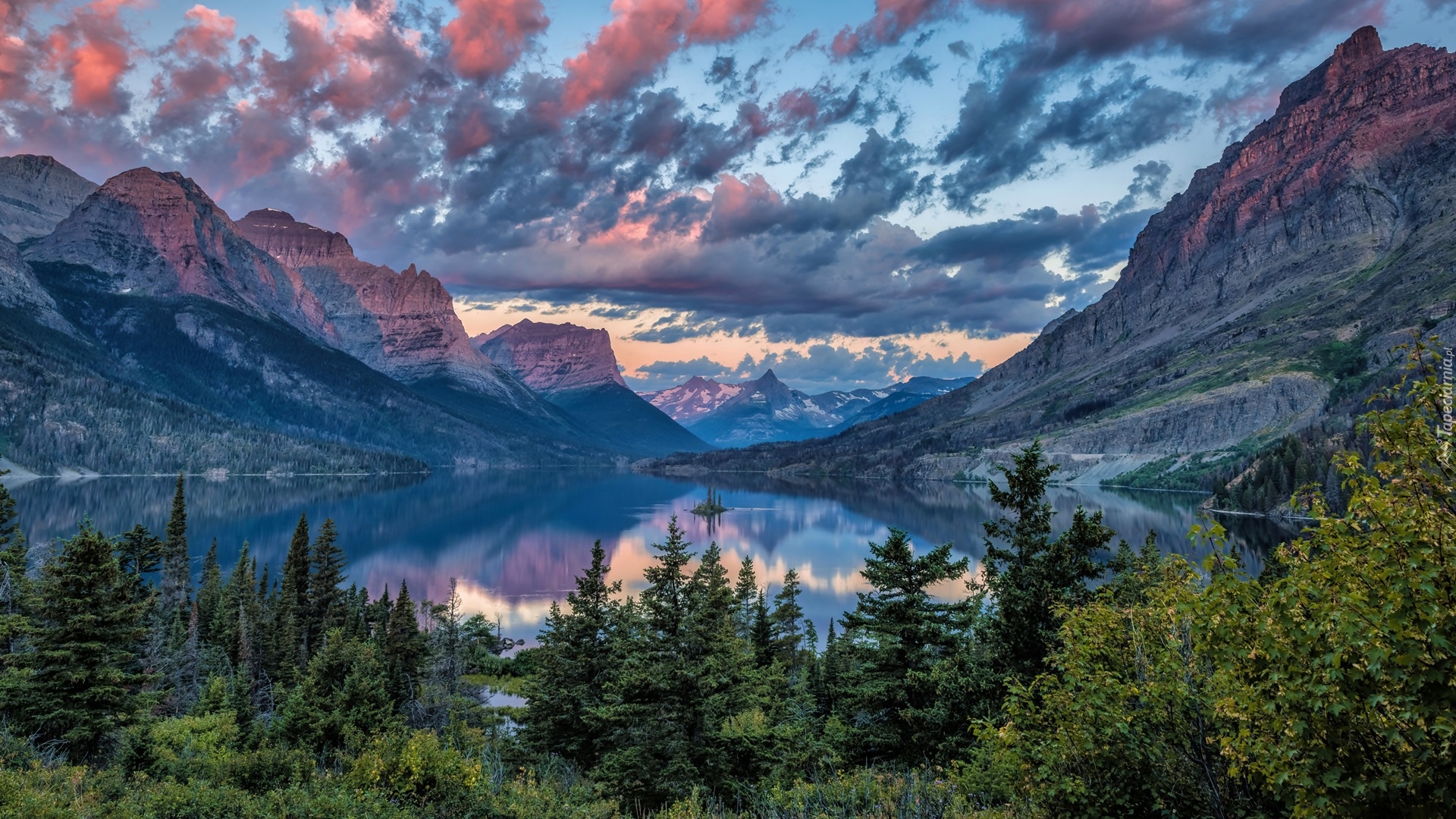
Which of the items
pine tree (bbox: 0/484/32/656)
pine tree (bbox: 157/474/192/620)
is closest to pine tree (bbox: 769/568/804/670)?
pine tree (bbox: 0/484/32/656)

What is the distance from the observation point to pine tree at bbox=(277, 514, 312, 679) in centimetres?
5372

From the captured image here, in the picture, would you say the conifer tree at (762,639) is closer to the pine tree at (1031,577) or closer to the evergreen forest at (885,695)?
the evergreen forest at (885,695)

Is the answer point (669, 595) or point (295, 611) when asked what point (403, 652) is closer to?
point (295, 611)

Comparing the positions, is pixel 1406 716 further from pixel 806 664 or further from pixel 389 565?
pixel 389 565

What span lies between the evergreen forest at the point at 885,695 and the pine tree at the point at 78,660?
0.40 ft

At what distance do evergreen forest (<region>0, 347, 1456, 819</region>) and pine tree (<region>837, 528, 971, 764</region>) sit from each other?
12cm

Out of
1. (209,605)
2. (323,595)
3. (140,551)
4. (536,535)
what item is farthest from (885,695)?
(536,535)

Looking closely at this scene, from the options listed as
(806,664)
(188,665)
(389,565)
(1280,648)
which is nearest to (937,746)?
(1280,648)

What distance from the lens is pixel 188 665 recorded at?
165ft

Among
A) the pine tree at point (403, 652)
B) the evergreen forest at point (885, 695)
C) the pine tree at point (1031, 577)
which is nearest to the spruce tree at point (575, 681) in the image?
the evergreen forest at point (885, 695)

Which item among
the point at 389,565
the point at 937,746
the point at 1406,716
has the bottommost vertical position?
the point at 389,565

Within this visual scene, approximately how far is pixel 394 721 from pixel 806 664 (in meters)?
28.6

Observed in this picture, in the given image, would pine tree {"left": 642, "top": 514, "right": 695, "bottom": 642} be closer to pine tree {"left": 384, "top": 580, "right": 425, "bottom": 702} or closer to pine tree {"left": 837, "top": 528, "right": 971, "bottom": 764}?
pine tree {"left": 837, "top": 528, "right": 971, "bottom": 764}

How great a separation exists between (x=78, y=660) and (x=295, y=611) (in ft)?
110
